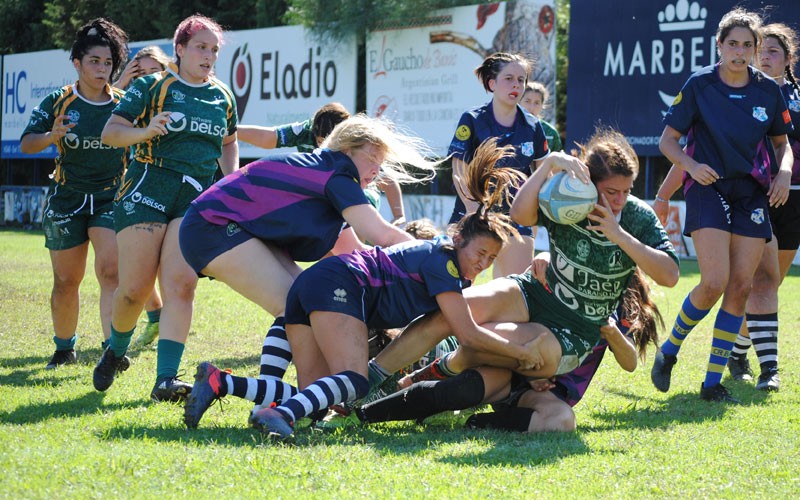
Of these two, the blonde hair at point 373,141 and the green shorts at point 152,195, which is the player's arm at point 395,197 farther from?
the blonde hair at point 373,141

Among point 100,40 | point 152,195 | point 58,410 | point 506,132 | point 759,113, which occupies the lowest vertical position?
point 58,410

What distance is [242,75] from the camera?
26094 millimetres

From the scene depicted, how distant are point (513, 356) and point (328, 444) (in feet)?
3.32

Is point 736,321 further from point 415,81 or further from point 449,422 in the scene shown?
point 415,81

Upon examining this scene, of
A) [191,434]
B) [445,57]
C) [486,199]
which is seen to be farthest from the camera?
[445,57]

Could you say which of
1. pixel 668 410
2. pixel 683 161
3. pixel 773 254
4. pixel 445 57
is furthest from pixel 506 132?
pixel 445 57

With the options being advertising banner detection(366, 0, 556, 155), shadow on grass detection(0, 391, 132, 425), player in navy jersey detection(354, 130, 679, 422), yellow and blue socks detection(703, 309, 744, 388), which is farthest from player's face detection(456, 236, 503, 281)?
advertising banner detection(366, 0, 556, 155)

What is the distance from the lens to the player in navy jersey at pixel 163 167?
5371 millimetres

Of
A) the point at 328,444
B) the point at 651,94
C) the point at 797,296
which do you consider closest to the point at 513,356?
the point at 328,444

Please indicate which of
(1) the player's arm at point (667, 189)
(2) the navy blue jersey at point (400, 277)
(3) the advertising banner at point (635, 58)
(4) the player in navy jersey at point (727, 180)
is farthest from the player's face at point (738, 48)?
(3) the advertising banner at point (635, 58)

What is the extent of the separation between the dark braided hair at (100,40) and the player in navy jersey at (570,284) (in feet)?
10.7

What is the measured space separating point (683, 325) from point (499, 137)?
1.74m

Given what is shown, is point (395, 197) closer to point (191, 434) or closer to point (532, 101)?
point (532, 101)

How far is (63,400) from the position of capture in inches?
207
